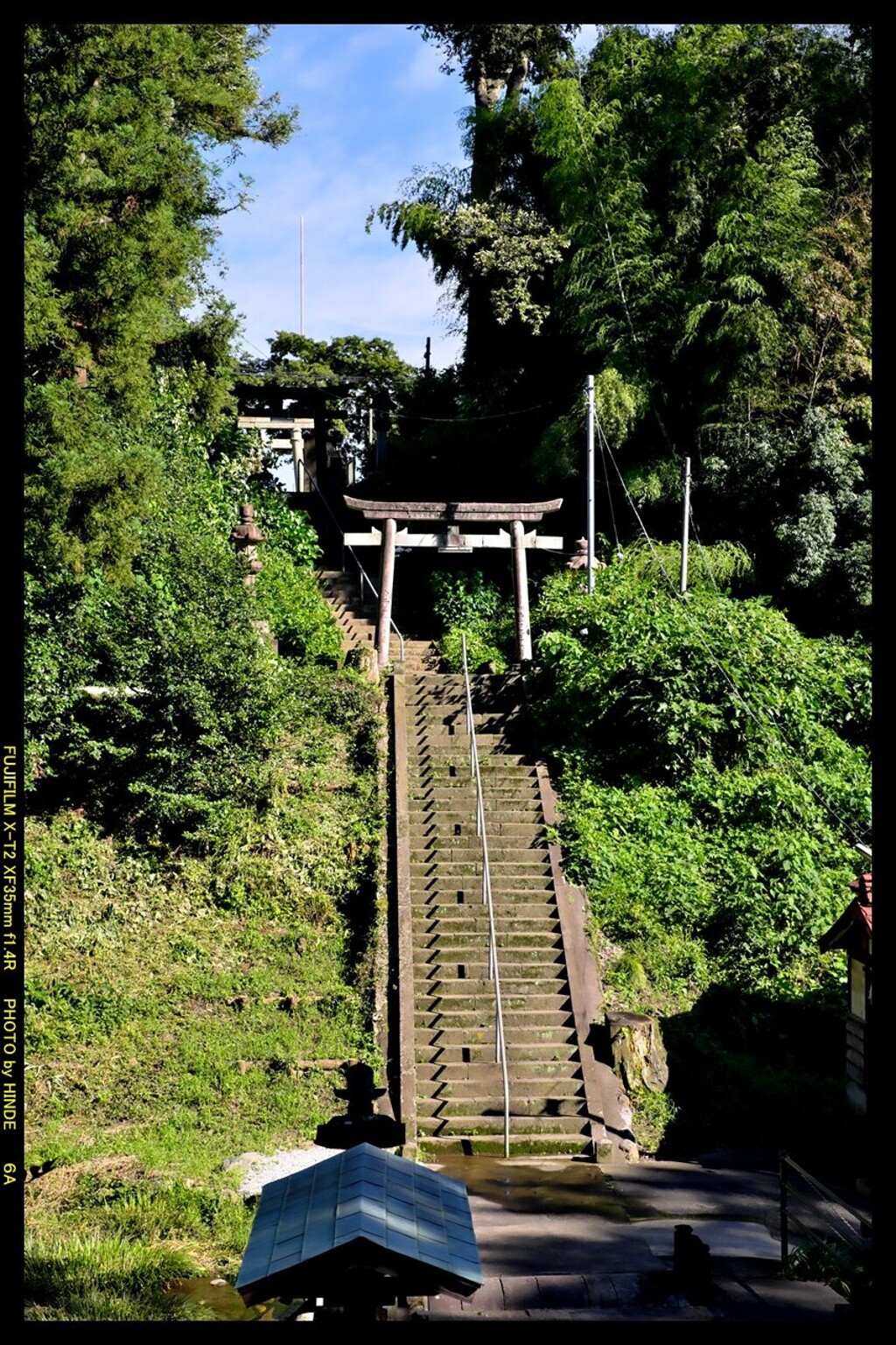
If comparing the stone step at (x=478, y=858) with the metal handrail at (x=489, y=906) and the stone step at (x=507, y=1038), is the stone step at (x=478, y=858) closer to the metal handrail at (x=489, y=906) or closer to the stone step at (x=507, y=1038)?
the metal handrail at (x=489, y=906)

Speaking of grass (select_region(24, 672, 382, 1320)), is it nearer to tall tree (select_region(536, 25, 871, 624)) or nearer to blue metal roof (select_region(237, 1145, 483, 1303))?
blue metal roof (select_region(237, 1145, 483, 1303))

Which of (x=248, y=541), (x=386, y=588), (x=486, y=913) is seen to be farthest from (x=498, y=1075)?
(x=248, y=541)

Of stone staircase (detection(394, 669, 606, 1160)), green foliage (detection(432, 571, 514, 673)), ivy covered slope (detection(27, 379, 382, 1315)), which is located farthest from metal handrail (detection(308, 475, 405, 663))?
stone staircase (detection(394, 669, 606, 1160))

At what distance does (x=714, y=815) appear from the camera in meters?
15.6

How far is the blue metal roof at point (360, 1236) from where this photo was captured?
12.5 ft

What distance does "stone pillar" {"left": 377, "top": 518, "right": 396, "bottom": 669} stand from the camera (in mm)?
19203

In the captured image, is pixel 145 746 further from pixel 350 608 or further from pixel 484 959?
pixel 350 608

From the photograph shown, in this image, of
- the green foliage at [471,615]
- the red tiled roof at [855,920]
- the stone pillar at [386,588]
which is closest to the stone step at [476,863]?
the red tiled roof at [855,920]

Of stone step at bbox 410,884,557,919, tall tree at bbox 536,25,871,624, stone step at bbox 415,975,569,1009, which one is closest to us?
stone step at bbox 415,975,569,1009

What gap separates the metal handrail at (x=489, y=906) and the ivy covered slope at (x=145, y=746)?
132cm

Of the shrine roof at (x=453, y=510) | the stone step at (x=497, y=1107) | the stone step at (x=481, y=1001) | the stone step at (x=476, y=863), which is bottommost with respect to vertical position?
the stone step at (x=497, y=1107)

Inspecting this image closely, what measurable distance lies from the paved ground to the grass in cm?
189

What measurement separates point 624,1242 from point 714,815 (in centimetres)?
730

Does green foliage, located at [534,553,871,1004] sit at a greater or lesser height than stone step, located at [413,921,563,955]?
greater
